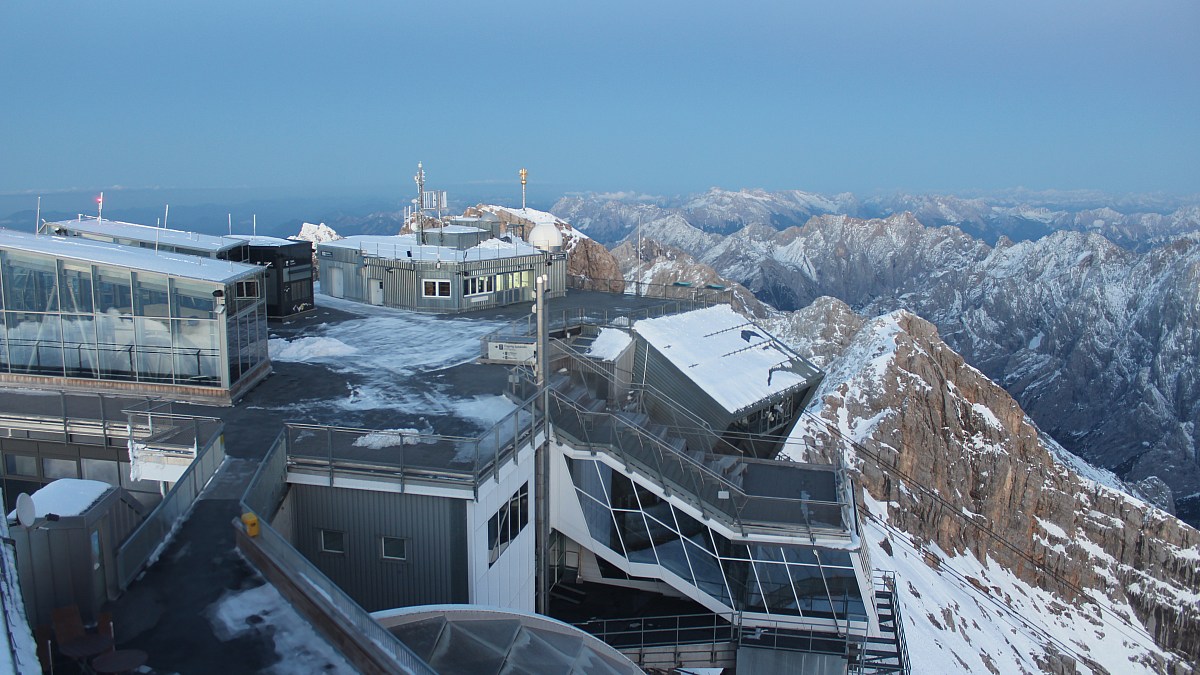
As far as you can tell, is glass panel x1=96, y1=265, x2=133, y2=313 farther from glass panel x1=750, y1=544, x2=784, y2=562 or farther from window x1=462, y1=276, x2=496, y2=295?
glass panel x1=750, y1=544, x2=784, y2=562

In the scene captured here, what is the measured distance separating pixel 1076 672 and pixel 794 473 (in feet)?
233

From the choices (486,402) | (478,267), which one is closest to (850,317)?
(478,267)

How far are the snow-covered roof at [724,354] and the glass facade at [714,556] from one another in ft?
29.8

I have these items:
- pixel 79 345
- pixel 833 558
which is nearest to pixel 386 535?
pixel 833 558

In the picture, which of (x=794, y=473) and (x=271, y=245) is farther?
(x=271, y=245)

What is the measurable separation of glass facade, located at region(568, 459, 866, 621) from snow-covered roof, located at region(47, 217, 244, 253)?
1977 cm

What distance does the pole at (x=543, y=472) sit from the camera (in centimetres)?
2034

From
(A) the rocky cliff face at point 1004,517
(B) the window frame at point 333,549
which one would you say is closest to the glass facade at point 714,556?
(B) the window frame at point 333,549

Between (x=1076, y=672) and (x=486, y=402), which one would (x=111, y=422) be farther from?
(x=1076, y=672)

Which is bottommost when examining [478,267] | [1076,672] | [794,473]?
[1076,672]

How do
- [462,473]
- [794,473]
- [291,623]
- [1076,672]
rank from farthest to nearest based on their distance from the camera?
[1076,672] → [794,473] → [462,473] → [291,623]

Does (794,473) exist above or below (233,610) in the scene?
below

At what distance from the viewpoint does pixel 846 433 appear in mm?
105312

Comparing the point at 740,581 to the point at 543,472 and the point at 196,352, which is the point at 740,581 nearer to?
the point at 543,472
